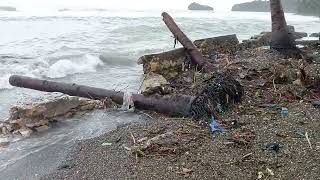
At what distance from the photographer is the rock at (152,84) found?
811cm

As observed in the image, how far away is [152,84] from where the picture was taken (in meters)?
8.44

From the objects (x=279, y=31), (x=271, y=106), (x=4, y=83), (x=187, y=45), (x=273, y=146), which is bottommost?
(x=4, y=83)

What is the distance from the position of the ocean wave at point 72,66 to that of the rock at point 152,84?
403cm

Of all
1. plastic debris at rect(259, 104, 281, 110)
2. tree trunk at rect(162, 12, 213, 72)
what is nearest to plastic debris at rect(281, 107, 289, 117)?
plastic debris at rect(259, 104, 281, 110)

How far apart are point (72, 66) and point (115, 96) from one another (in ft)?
18.9

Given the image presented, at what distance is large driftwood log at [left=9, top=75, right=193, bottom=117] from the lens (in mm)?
6914

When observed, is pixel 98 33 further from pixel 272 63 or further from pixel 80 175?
pixel 80 175

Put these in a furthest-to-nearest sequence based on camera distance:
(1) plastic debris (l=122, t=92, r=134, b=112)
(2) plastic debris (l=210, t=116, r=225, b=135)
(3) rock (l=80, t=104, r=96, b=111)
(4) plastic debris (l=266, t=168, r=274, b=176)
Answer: (3) rock (l=80, t=104, r=96, b=111)
(1) plastic debris (l=122, t=92, r=134, b=112)
(2) plastic debris (l=210, t=116, r=225, b=135)
(4) plastic debris (l=266, t=168, r=274, b=176)

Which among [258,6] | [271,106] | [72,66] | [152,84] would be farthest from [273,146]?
[258,6]

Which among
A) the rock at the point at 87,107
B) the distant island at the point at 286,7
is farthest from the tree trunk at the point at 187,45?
the distant island at the point at 286,7

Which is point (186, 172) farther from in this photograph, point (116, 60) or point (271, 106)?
point (116, 60)

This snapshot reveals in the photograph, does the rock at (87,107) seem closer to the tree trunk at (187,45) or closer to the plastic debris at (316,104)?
the tree trunk at (187,45)

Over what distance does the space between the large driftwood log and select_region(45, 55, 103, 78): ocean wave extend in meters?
3.79

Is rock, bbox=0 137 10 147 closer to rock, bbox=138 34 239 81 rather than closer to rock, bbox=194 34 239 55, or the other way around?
rock, bbox=138 34 239 81
